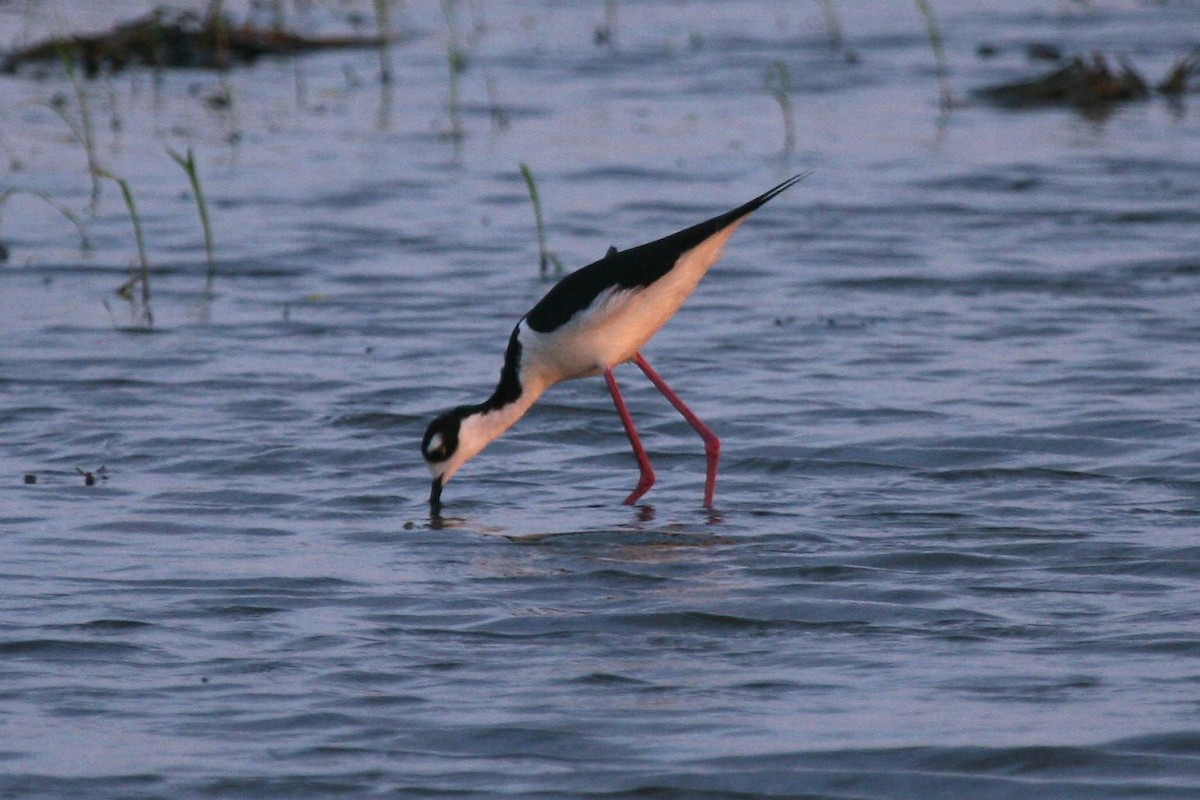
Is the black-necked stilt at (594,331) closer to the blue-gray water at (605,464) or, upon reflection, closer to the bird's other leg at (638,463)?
the bird's other leg at (638,463)

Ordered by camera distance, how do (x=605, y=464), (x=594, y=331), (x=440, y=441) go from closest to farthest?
(x=440, y=441), (x=594, y=331), (x=605, y=464)

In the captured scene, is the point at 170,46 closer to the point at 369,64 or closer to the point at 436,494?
the point at 369,64

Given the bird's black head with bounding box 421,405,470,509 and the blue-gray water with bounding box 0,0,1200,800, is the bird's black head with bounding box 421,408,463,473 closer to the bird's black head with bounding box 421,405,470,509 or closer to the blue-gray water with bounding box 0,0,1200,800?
the bird's black head with bounding box 421,405,470,509

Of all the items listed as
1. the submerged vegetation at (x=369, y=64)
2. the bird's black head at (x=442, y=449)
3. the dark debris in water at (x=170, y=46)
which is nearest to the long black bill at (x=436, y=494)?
the bird's black head at (x=442, y=449)

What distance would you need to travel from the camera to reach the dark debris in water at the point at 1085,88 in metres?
15.9

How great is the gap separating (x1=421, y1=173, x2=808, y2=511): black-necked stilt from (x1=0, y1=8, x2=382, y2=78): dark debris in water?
10.7 meters

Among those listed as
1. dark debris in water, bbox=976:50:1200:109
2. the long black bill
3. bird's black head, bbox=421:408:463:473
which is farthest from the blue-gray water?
dark debris in water, bbox=976:50:1200:109

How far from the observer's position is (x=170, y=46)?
18109mm

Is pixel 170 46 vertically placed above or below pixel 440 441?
above

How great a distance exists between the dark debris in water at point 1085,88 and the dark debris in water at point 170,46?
6.54 m

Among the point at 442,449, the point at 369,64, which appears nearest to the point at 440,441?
the point at 442,449

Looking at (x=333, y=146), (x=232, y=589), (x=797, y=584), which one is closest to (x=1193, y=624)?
(x=797, y=584)

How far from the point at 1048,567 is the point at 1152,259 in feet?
17.7

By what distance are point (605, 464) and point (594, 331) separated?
79cm
